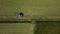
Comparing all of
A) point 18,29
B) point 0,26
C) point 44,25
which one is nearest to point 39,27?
point 44,25

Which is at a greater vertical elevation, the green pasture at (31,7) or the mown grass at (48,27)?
the green pasture at (31,7)

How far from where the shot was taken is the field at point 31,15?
94 centimetres

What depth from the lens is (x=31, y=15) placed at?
0.97m

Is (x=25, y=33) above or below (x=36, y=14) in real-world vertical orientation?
below

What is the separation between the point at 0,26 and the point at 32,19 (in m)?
0.21

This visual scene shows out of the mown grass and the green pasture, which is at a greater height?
the green pasture

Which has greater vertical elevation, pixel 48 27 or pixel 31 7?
pixel 31 7

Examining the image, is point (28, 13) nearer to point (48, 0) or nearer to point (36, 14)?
point (36, 14)

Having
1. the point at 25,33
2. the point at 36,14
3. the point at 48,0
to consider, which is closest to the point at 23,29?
the point at 25,33

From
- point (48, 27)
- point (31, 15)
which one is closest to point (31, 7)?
point (31, 15)

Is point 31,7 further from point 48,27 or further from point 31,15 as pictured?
point 48,27

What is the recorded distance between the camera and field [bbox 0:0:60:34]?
94 centimetres

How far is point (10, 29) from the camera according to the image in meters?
0.94

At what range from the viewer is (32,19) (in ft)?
3.11
